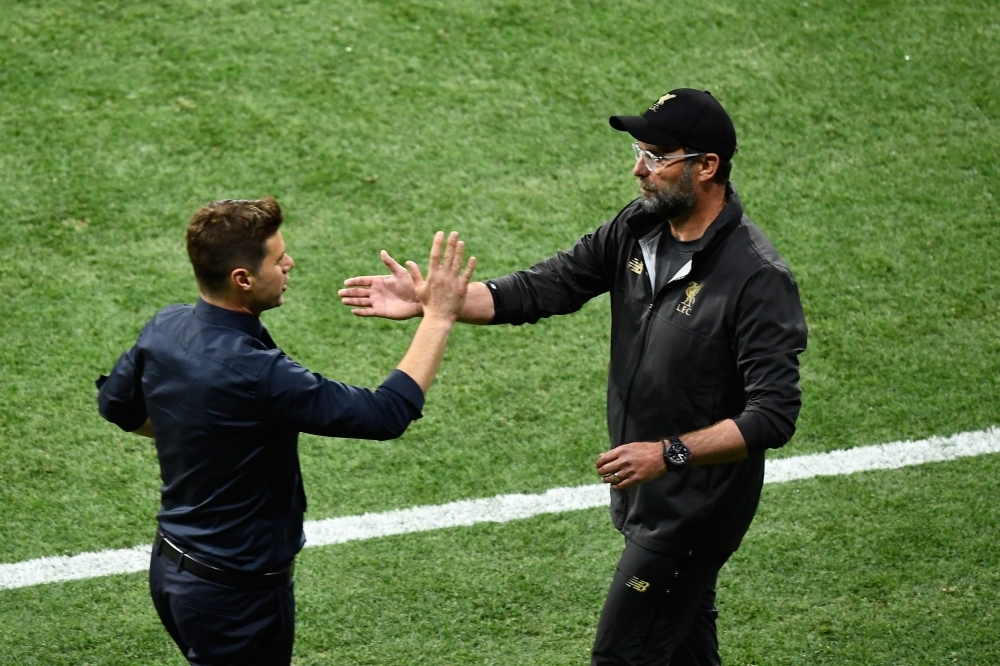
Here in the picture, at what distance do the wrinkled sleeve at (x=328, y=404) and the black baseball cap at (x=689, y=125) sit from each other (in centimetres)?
124

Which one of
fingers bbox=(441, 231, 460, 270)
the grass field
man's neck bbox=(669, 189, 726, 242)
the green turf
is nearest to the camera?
fingers bbox=(441, 231, 460, 270)

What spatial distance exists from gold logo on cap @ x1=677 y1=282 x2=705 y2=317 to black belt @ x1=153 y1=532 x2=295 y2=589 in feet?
4.94

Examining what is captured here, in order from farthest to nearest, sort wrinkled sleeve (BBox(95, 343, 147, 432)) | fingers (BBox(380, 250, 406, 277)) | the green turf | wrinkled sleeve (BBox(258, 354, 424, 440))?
the green turf, fingers (BBox(380, 250, 406, 277)), wrinkled sleeve (BBox(95, 343, 147, 432)), wrinkled sleeve (BBox(258, 354, 424, 440))

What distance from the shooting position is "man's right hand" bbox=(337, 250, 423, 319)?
4238 millimetres

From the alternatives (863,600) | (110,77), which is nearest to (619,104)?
(110,77)

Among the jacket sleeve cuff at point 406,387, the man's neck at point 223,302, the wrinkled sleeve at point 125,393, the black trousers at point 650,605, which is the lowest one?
the black trousers at point 650,605

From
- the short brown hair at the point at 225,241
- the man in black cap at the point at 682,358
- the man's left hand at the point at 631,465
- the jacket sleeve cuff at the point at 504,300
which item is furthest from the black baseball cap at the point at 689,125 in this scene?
the short brown hair at the point at 225,241

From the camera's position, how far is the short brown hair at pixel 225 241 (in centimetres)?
350

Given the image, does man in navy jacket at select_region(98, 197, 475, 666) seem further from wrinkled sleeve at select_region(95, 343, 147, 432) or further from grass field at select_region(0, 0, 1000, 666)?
grass field at select_region(0, 0, 1000, 666)

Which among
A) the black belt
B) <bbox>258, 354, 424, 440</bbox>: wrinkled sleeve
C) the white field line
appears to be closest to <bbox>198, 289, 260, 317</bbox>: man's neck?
<bbox>258, 354, 424, 440</bbox>: wrinkled sleeve

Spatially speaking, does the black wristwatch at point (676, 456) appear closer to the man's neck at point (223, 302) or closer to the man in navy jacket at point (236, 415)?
the man in navy jacket at point (236, 415)

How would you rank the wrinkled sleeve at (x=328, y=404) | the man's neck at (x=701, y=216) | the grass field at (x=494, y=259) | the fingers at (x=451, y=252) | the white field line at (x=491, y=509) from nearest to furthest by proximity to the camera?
the wrinkled sleeve at (x=328, y=404) < the fingers at (x=451, y=252) < the man's neck at (x=701, y=216) < the grass field at (x=494, y=259) < the white field line at (x=491, y=509)

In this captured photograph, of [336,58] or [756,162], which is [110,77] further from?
[756,162]

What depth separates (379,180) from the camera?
24.4ft
